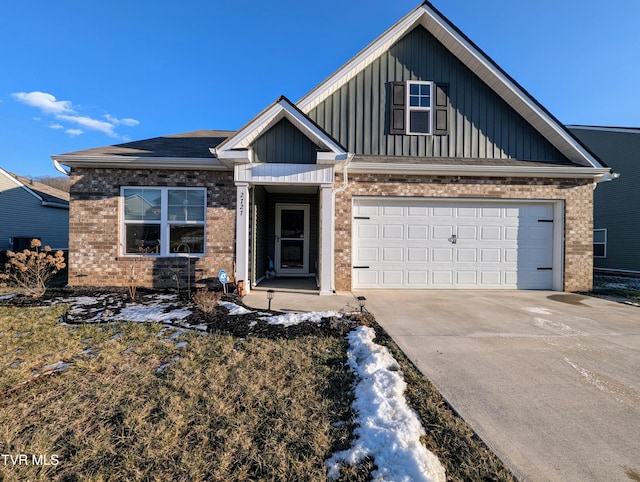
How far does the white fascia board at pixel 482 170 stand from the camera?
7605 mm

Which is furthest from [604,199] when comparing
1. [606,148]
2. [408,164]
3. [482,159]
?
[408,164]

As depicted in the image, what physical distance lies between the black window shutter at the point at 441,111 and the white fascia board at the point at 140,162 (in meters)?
5.66

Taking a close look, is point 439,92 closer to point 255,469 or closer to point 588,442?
point 588,442

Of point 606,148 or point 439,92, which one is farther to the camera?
point 606,148

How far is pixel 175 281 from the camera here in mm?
7594

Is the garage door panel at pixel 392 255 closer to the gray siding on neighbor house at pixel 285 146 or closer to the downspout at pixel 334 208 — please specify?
the downspout at pixel 334 208

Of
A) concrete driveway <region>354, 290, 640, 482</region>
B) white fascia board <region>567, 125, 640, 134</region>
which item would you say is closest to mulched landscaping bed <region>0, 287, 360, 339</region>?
concrete driveway <region>354, 290, 640, 482</region>

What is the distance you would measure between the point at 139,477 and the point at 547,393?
3.42m

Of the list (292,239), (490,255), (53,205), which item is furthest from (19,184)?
(490,255)

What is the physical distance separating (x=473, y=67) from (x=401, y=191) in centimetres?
395

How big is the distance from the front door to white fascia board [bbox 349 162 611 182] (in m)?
3.22

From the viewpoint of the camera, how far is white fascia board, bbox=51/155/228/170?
23.8 feet

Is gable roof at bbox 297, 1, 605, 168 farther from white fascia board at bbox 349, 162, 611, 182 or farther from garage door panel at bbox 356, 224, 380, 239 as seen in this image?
garage door panel at bbox 356, 224, 380, 239

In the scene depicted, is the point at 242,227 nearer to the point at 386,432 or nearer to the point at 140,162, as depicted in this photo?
the point at 140,162
